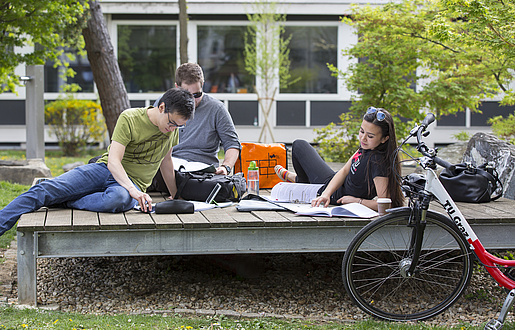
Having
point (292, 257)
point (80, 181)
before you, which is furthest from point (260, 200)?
point (80, 181)

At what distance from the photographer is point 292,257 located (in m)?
5.05

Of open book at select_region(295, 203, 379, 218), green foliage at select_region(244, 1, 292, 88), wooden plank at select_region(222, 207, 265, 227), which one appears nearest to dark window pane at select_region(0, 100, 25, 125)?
green foliage at select_region(244, 1, 292, 88)

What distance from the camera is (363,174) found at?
4027 millimetres

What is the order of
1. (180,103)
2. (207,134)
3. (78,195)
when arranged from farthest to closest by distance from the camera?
1. (207,134)
2. (78,195)
3. (180,103)

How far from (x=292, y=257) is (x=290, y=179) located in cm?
83

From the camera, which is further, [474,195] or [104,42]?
[104,42]

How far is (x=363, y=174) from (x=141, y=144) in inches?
63.8

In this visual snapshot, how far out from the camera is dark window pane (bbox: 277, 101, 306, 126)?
1509cm

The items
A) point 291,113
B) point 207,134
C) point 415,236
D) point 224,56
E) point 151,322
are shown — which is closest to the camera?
point 151,322

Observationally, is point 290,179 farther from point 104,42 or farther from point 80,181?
point 104,42

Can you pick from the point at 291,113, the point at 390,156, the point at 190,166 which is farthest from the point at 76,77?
the point at 390,156

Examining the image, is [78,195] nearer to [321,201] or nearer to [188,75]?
[188,75]

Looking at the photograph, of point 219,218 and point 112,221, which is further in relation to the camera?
point 219,218

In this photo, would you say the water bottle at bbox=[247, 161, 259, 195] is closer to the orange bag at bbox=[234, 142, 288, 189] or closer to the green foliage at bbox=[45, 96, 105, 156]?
the orange bag at bbox=[234, 142, 288, 189]
